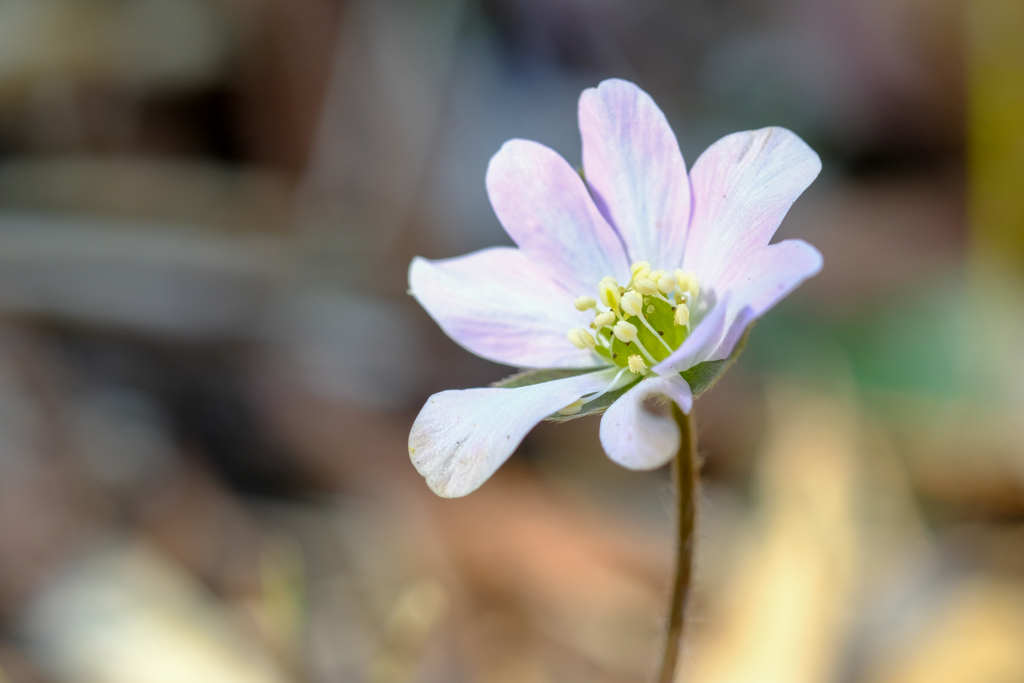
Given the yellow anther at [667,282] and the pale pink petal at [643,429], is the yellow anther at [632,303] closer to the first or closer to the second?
the yellow anther at [667,282]

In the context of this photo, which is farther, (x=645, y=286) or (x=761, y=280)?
(x=645, y=286)

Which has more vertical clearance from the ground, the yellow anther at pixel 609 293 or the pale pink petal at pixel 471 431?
the yellow anther at pixel 609 293

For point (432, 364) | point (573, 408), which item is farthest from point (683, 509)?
point (432, 364)

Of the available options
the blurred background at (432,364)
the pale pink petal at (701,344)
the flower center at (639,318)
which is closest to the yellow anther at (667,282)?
the flower center at (639,318)

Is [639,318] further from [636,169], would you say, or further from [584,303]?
[636,169]

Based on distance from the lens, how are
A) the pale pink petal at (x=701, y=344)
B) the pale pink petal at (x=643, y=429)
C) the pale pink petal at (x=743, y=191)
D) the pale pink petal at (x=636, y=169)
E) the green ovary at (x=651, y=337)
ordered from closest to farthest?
1. the pale pink petal at (x=643, y=429)
2. the pale pink petal at (x=701, y=344)
3. the pale pink petal at (x=743, y=191)
4. the pale pink petal at (x=636, y=169)
5. the green ovary at (x=651, y=337)

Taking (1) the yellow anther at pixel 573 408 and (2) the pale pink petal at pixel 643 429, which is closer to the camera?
(2) the pale pink petal at pixel 643 429

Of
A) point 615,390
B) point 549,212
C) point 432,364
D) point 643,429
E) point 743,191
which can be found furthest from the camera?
point 432,364

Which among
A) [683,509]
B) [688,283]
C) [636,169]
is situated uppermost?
[636,169]
